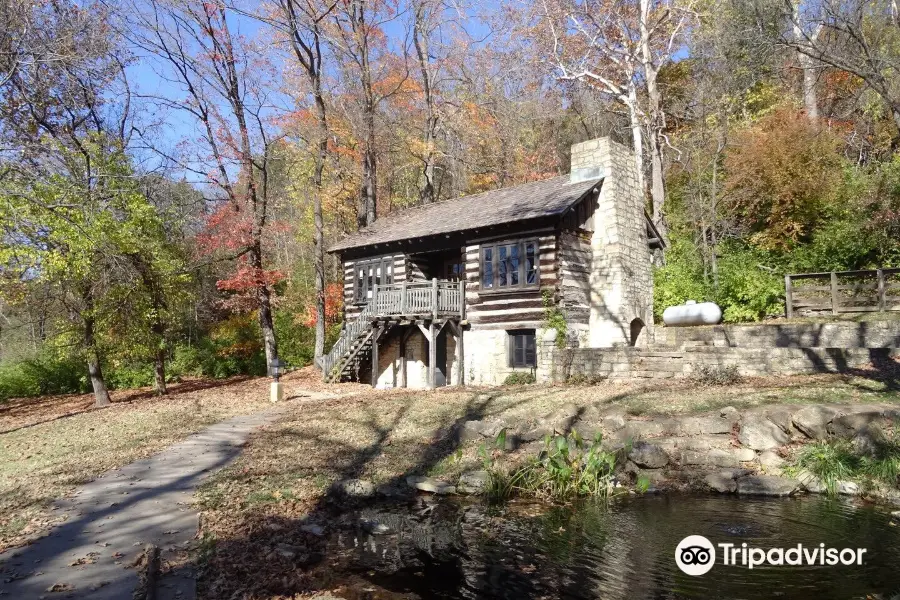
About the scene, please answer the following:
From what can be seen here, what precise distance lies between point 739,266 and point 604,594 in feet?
68.7

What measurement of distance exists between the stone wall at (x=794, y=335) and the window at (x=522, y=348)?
433cm

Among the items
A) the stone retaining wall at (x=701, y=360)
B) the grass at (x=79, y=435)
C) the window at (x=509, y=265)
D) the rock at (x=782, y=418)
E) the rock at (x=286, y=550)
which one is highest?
the window at (x=509, y=265)

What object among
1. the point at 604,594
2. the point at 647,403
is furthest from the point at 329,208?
the point at 604,594

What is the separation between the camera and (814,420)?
1085 centimetres

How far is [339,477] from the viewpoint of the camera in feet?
33.9

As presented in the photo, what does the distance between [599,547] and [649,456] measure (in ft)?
12.2

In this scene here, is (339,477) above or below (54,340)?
below

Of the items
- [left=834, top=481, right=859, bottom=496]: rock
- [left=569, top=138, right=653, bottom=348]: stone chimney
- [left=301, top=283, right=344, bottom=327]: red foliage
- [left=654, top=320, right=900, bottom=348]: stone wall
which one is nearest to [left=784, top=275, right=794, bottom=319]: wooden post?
[left=654, top=320, right=900, bottom=348]: stone wall

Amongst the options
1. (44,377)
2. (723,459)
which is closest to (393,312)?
(723,459)

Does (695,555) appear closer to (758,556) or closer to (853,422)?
(758,556)

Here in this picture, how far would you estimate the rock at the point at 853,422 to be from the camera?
10.3 m

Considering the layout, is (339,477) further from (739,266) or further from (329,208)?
(329,208)

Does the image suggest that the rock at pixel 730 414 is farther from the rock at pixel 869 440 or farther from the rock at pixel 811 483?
the rock at pixel 869 440

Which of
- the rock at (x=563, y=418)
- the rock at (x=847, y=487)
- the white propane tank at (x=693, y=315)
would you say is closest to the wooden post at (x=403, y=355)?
the white propane tank at (x=693, y=315)
